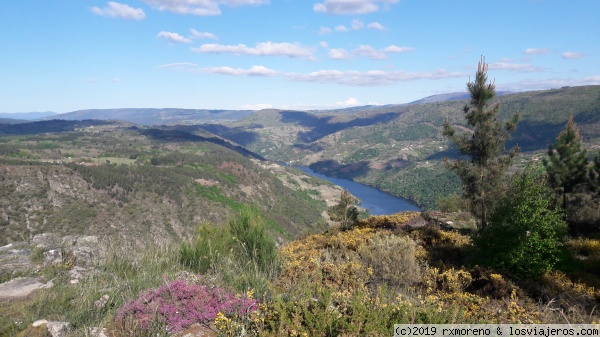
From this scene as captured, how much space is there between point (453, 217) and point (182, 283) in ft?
90.0

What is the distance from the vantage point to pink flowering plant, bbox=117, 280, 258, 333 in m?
4.87

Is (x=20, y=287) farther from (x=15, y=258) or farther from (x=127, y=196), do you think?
(x=127, y=196)

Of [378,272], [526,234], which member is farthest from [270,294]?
[526,234]

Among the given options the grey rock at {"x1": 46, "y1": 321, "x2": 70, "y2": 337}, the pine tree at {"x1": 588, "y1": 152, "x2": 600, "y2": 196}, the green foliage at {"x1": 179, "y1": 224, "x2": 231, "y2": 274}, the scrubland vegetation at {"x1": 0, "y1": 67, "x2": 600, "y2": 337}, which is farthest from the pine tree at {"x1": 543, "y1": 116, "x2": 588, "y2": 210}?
the grey rock at {"x1": 46, "y1": 321, "x2": 70, "y2": 337}

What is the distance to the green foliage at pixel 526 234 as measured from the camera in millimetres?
10500

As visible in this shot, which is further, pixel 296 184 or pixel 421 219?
pixel 296 184

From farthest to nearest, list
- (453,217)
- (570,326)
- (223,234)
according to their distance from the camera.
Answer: (453,217) → (223,234) → (570,326)

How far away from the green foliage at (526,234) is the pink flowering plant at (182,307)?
9723 millimetres

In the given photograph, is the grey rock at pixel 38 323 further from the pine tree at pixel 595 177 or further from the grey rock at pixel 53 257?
the pine tree at pixel 595 177

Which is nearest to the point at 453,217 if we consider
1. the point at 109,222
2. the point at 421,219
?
the point at 421,219

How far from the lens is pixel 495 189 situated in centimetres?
1873

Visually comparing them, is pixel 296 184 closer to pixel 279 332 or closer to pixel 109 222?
pixel 109 222

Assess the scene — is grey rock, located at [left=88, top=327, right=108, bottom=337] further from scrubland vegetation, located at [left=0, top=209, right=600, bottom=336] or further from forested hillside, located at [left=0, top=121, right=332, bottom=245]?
forested hillside, located at [left=0, top=121, right=332, bottom=245]

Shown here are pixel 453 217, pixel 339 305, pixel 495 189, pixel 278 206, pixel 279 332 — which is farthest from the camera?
pixel 278 206
